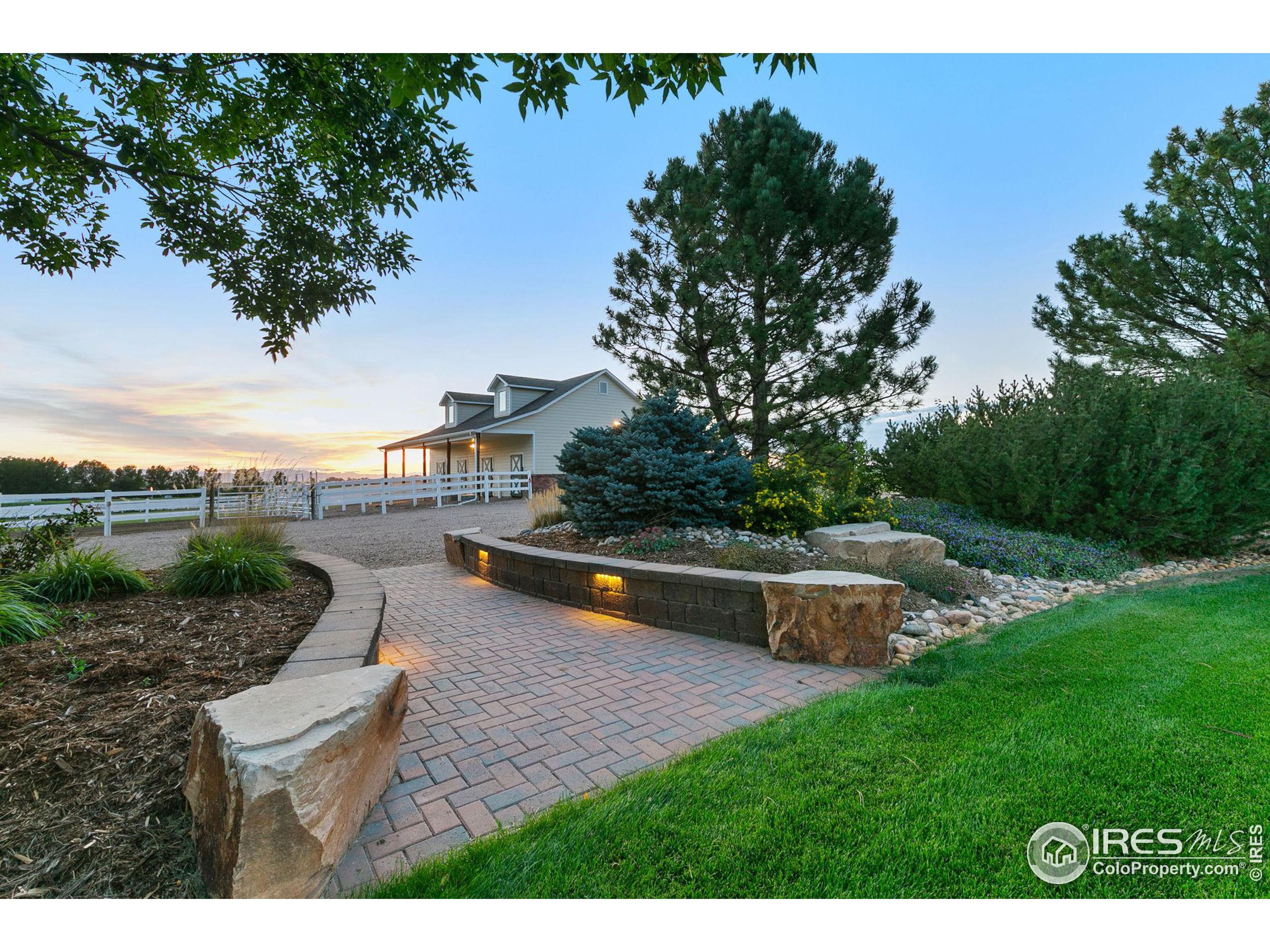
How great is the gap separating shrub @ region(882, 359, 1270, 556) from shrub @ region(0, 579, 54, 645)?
874 centimetres

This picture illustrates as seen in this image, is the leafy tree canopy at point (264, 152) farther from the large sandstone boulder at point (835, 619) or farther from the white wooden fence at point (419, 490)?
the white wooden fence at point (419, 490)

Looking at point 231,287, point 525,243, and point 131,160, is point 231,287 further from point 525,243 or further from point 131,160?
point 525,243

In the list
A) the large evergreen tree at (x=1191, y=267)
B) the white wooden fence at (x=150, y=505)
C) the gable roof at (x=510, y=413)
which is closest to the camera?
the large evergreen tree at (x=1191, y=267)

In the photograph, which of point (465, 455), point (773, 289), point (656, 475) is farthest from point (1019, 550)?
point (465, 455)

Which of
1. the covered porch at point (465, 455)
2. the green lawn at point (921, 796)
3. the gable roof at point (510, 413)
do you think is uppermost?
the gable roof at point (510, 413)

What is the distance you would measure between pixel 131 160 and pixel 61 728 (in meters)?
2.69

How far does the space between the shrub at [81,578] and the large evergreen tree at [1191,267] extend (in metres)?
14.0

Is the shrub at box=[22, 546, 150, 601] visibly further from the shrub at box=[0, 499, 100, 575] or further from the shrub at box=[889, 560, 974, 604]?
the shrub at box=[889, 560, 974, 604]

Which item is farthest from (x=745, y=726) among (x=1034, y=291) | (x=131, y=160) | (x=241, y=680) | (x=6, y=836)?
(x=1034, y=291)

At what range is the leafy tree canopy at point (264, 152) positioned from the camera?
2285mm

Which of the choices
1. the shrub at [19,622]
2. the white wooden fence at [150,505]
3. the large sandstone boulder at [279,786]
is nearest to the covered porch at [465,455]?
the white wooden fence at [150,505]

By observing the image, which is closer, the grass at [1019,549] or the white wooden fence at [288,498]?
the grass at [1019,549]

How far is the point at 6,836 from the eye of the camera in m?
1.47

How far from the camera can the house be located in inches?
760
